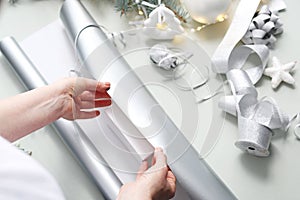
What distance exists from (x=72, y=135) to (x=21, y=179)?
43 centimetres

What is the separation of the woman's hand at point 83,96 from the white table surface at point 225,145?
0.09m

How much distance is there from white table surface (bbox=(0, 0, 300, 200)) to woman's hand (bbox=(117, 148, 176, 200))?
10cm

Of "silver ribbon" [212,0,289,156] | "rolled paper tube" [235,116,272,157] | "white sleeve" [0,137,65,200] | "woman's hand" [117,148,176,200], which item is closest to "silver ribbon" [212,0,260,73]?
"silver ribbon" [212,0,289,156]

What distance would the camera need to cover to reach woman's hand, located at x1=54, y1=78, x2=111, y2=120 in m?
0.91

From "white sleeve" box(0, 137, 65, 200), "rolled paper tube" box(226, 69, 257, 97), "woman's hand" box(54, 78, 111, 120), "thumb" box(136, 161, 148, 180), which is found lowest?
"rolled paper tube" box(226, 69, 257, 97)

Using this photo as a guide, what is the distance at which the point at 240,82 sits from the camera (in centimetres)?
96

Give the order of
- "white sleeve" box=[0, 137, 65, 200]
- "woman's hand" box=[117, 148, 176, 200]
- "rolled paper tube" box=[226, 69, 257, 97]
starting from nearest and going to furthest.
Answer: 1. "white sleeve" box=[0, 137, 65, 200]
2. "woman's hand" box=[117, 148, 176, 200]
3. "rolled paper tube" box=[226, 69, 257, 97]

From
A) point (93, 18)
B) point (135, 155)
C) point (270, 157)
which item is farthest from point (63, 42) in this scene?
point (270, 157)

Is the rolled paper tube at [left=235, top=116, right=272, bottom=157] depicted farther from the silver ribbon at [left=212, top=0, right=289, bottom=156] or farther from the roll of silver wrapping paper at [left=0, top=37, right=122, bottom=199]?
the roll of silver wrapping paper at [left=0, top=37, right=122, bottom=199]

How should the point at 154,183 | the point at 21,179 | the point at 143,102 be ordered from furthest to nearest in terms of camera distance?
the point at 143,102
the point at 154,183
the point at 21,179

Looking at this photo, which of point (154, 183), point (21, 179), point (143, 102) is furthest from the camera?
point (143, 102)

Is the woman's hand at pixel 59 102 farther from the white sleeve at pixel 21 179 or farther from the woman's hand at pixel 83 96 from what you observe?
the white sleeve at pixel 21 179

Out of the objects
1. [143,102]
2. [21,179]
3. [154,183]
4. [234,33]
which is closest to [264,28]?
[234,33]

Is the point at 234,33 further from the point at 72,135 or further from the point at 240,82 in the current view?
the point at 72,135
